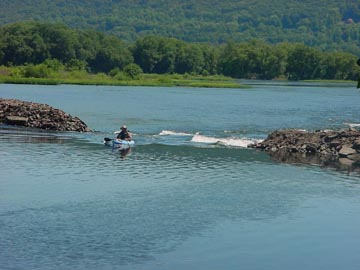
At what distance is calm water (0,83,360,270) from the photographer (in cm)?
3136

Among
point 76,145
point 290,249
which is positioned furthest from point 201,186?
point 76,145

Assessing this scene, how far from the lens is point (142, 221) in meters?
36.3

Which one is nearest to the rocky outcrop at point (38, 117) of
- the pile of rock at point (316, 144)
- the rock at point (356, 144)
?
the pile of rock at point (316, 144)

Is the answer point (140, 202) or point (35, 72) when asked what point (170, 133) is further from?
point (35, 72)

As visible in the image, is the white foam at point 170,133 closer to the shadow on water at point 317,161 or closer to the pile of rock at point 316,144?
the pile of rock at point 316,144

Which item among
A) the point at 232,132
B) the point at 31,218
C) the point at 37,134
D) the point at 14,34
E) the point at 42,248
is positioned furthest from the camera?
the point at 14,34

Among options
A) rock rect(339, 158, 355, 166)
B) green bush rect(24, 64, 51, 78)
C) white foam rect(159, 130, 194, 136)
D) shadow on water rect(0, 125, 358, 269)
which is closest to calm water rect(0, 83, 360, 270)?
shadow on water rect(0, 125, 358, 269)

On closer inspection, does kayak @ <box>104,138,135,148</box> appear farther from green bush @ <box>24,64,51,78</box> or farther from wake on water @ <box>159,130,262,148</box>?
green bush @ <box>24,64,51,78</box>

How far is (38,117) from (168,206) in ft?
114

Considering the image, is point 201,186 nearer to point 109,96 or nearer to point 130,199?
point 130,199

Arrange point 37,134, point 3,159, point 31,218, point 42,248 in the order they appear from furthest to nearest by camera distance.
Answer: point 37,134, point 3,159, point 31,218, point 42,248

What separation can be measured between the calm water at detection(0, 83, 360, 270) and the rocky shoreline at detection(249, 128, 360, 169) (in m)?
2.21

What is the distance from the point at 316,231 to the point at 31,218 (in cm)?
1260

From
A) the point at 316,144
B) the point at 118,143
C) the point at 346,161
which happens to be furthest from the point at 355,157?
the point at 118,143
